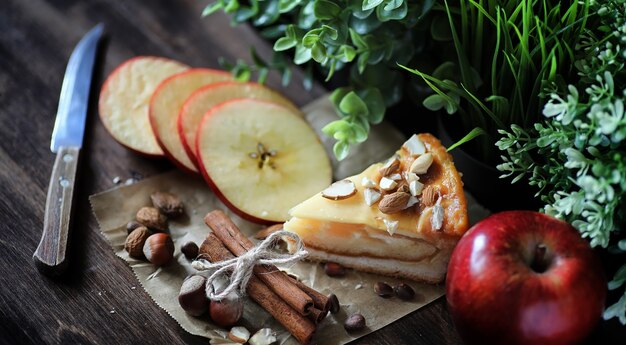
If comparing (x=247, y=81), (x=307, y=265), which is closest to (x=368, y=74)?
(x=247, y=81)

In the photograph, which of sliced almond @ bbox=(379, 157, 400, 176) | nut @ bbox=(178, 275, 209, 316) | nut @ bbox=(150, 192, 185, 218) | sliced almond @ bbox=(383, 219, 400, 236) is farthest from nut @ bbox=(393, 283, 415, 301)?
nut @ bbox=(150, 192, 185, 218)

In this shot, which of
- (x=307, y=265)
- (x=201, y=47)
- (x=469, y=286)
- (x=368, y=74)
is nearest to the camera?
(x=469, y=286)

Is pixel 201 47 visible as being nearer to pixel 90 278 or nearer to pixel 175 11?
pixel 175 11

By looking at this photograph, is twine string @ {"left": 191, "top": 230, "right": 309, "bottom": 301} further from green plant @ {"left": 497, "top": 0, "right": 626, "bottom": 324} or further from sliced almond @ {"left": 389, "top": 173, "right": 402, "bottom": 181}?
green plant @ {"left": 497, "top": 0, "right": 626, "bottom": 324}

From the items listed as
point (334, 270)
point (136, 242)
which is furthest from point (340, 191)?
point (136, 242)

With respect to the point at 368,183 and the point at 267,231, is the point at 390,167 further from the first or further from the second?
the point at 267,231

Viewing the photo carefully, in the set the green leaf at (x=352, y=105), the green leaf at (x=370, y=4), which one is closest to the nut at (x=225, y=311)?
the green leaf at (x=352, y=105)
